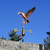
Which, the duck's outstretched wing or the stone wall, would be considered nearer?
the stone wall

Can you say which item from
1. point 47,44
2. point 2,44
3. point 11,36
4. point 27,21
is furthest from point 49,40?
point 2,44

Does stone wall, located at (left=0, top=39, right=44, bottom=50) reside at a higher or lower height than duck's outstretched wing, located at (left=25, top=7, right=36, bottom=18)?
lower

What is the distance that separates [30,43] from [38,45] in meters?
1.01

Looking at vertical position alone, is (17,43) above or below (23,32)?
below

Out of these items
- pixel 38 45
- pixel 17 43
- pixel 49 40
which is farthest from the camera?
pixel 49 40

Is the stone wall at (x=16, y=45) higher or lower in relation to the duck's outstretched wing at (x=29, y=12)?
lower

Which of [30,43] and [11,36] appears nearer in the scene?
[30,43]

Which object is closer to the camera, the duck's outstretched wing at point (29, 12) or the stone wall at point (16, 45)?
the stone wall at point (16, 45)

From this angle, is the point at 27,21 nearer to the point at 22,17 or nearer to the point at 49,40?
the point at 22,17

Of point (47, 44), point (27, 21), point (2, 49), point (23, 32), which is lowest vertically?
point (2, 49)

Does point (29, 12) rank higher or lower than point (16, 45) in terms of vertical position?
higher

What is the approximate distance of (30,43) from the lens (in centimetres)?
1623

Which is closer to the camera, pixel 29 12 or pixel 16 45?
pixel 16 45

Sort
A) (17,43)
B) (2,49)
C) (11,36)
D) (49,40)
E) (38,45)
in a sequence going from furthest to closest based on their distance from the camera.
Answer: (49,40), (11,36), (38,45), (17,43), (2,49)
